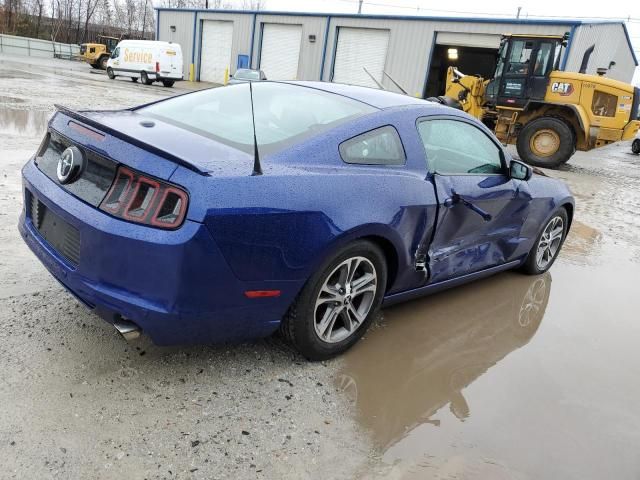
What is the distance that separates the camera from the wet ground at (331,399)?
2.23 m

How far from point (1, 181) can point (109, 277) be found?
13.2 ft

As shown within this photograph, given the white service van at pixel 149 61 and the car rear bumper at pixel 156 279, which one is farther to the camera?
the white service van at pixel 149 61

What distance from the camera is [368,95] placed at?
348 centimetres

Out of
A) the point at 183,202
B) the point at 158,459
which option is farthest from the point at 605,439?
the point at 183,202

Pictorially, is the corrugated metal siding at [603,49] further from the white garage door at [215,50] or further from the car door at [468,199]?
the white garage door at [215,50]

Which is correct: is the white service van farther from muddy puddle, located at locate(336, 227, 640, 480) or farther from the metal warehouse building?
muddy puddle, located at locate(336, 227, 640, 480)

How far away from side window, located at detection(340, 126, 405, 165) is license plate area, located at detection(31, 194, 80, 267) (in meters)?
1.37

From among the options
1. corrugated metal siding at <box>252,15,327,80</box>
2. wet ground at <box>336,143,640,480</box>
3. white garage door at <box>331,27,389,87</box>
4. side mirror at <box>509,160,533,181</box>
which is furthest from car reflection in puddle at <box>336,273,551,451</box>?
corrugated metal siding at <box>252,15,327,80</box>

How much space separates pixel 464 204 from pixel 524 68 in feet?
36.6

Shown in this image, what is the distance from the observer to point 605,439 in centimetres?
270

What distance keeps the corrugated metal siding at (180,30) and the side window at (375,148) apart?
34.0 metres

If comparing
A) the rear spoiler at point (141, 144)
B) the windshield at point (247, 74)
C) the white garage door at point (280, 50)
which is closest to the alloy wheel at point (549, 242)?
the rear spoiler at point (141, 144)

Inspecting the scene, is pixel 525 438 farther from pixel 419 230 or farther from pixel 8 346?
pixel 8 346

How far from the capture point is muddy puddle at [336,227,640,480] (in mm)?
2475
